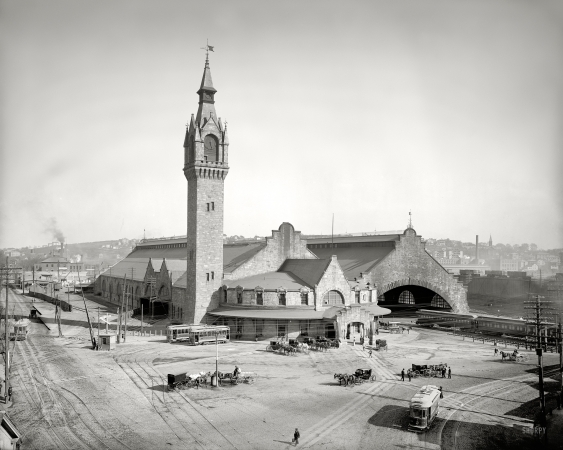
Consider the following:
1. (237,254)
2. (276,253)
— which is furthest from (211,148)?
(237,254)

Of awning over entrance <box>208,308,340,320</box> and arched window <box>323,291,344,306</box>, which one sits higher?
arched window <box>323,291,344,306</box>

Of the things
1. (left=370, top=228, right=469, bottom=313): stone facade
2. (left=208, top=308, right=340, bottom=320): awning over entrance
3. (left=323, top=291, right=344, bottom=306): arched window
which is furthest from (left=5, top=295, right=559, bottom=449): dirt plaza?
(left=370, top=228, right=469, bottom=313): stone facade

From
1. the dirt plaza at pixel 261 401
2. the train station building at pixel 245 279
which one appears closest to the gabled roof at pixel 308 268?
the train station building at pixel 245 279

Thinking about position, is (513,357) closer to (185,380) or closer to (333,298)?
(333,298)

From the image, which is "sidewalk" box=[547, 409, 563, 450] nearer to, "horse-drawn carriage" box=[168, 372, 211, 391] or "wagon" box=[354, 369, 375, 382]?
"wagon" box=[354, 369, 375, 382]

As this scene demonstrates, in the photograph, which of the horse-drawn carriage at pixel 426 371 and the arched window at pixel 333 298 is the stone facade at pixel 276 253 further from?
the horse-drawn carriage at pixel 426 371

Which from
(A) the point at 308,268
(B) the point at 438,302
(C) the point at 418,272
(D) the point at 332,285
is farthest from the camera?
(B) the point at 438,302
